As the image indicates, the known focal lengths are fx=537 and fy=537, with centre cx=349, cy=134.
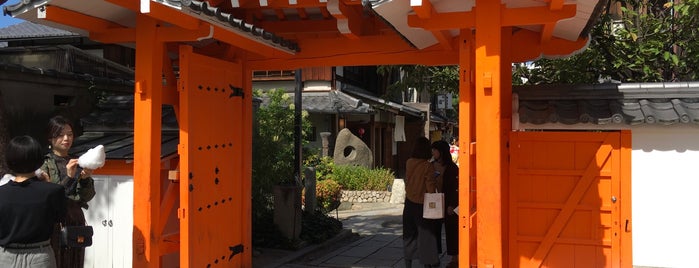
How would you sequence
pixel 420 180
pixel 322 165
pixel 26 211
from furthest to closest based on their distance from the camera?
pixel 322 165 < pixel 420 180 < pixel 26 211

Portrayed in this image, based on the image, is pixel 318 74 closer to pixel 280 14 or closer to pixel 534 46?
pixel 280 14

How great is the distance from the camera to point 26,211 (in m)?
3.62

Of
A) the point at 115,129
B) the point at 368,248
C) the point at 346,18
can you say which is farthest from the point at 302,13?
the point at 368,248

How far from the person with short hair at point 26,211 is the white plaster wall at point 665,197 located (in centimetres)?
537

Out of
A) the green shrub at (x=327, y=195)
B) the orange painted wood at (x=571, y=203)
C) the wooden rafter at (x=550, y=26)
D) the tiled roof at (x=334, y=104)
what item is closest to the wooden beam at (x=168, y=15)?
the wooden rafter at (x=550, y=26)

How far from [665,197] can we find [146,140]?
5.32 meters

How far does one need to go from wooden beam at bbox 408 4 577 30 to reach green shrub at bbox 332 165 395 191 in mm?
11366

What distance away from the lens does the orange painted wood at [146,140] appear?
530 centimetres

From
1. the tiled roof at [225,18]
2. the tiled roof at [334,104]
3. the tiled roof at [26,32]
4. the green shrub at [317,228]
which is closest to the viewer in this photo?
the tiled roof at [225,18]

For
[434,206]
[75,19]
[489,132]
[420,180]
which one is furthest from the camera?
[420,180]

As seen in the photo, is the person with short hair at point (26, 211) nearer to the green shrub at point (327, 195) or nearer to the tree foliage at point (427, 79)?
the tree foliage at point (427, 79)

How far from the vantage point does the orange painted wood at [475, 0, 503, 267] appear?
444 centimetres

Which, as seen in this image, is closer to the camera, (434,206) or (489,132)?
(489,132)

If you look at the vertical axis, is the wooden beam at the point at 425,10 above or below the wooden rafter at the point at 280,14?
below
